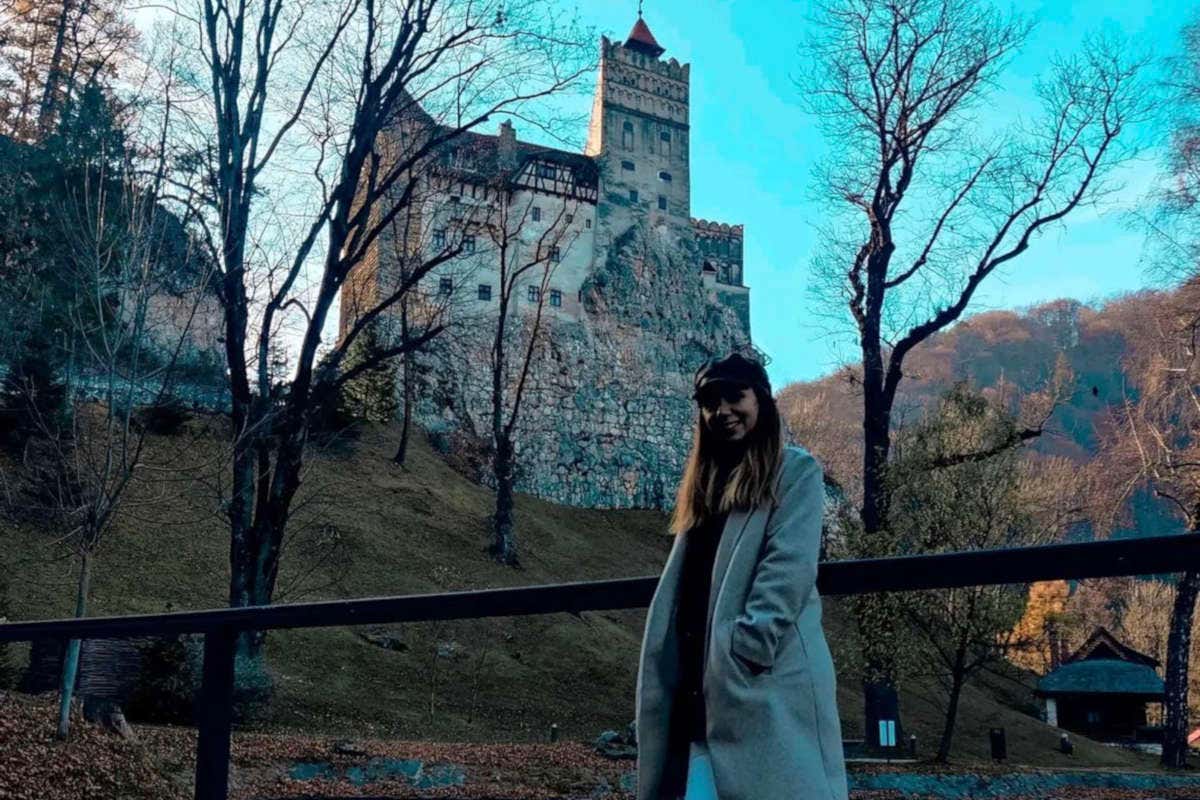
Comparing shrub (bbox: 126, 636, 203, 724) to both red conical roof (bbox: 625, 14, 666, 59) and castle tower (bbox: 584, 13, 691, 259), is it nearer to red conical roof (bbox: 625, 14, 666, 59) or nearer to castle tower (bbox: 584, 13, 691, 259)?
castle tower (bbox: 584, 13, 691, 259)

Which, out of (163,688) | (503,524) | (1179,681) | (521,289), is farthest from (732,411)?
(521,289)

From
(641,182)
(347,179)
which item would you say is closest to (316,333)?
(347,179)

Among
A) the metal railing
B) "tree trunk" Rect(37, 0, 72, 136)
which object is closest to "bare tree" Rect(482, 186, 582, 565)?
"tree trunk" Rect(37, 0, 72, 136)

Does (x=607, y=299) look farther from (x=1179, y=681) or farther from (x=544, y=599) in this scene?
(x=544, y=599)

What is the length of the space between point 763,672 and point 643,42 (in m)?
72.2

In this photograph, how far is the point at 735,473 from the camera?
240 centimetres

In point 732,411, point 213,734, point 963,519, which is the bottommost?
point 213,734

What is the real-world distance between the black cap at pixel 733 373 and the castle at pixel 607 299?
31.6 meters

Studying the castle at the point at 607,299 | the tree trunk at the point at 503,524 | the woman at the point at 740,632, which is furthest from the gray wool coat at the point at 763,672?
the castle at the point at 607,299

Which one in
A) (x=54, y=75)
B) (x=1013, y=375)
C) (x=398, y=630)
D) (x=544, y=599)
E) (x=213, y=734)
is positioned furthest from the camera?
(x=1013, y=375)

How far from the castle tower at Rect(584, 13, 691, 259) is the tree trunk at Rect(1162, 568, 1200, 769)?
42.7 metres

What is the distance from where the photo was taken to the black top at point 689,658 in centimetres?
227

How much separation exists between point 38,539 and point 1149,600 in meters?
29.4

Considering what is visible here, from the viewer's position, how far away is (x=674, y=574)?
7.79ft
